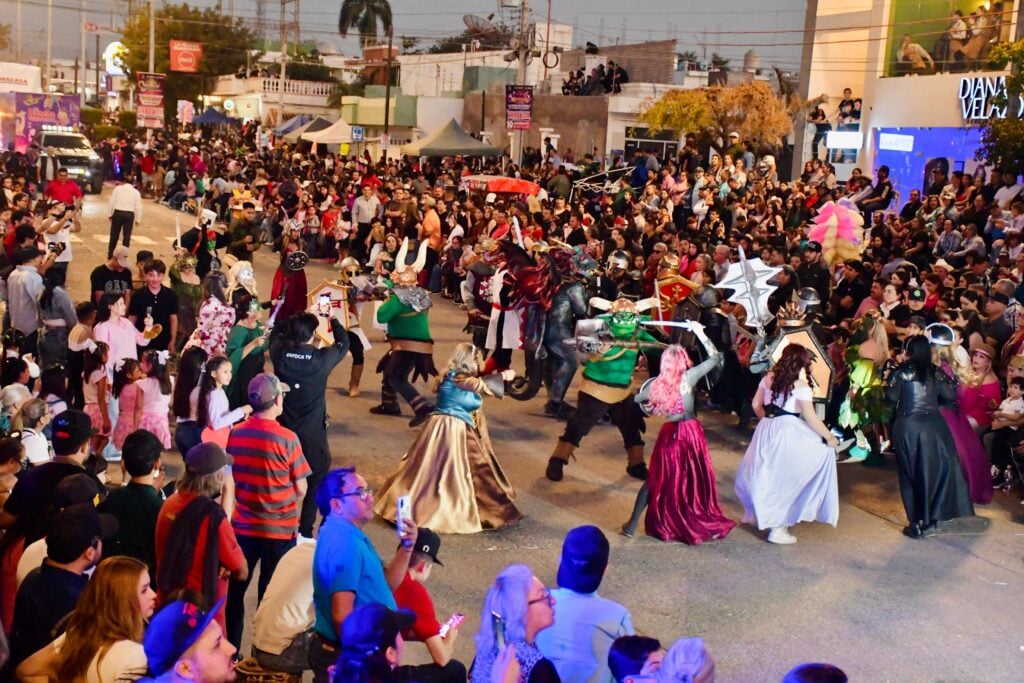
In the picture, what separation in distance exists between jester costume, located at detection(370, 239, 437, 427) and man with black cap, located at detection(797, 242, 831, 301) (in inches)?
192

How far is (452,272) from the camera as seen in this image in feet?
68.0

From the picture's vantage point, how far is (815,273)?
589 inches

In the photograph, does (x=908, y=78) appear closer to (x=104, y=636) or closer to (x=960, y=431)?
(x=960, y=431)

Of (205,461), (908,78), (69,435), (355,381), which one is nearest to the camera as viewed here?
(205,461)

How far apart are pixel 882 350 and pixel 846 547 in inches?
83.0

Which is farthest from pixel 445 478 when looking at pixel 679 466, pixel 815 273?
pixel 815 273

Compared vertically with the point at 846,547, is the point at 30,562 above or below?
above

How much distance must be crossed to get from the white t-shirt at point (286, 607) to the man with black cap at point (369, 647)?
1344 millimetres

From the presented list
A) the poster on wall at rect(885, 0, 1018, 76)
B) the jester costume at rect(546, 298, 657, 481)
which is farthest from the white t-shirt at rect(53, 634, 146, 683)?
the poster on wall at rect(885, 0, 1018, 76)

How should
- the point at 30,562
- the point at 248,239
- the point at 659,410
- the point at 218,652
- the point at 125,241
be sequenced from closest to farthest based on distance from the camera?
the point at 218,652, the point at 30,562, the point at 659,410, the point at 248,239, the point at 125,241

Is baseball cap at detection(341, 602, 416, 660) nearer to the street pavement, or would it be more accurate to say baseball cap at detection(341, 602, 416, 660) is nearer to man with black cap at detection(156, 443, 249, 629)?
man with black cap at detection(156, 443, 249, 629)

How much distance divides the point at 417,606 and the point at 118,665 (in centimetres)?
146

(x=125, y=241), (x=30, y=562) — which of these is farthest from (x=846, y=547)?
(x=125, y=241)

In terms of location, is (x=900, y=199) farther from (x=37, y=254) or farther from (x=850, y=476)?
(x=37, y=254)
